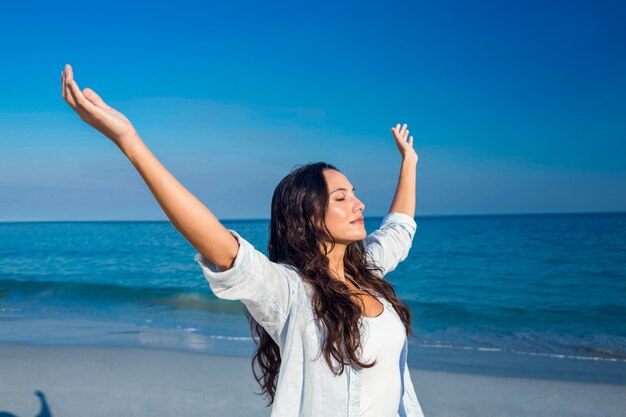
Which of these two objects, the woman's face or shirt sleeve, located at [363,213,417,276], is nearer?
the woman's face

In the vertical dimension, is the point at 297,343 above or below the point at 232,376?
above

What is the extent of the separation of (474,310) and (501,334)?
274cm

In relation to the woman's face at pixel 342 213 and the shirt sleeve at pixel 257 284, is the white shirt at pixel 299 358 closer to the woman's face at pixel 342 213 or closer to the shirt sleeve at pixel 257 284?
the shirt sleeve at pixel 257 284

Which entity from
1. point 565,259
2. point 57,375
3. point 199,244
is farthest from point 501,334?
point 565,259

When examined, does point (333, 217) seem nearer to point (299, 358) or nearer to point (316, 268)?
point (316, 268)

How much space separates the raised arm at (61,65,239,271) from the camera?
1.73 metres

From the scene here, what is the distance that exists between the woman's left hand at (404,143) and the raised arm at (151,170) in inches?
75.3

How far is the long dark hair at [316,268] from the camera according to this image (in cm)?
222

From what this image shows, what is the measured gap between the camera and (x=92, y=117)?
175 centimetres

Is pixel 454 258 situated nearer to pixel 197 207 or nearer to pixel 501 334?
pixel 501 334

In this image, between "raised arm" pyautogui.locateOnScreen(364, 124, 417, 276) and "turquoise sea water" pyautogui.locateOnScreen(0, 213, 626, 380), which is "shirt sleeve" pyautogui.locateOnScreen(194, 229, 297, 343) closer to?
"raised arm" pyautogui.locateOnScreen(364, 124, 417, 276)

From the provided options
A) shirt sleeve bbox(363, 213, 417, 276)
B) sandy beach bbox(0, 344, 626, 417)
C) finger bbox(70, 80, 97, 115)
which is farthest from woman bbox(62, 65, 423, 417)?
sandy beach bbox(0, 344, 626, 417)

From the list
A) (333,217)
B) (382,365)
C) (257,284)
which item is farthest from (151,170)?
(382,365)

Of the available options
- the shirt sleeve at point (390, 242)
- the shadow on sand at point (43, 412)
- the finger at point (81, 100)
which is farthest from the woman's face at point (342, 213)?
the shadow on sand at point (43, 412)
